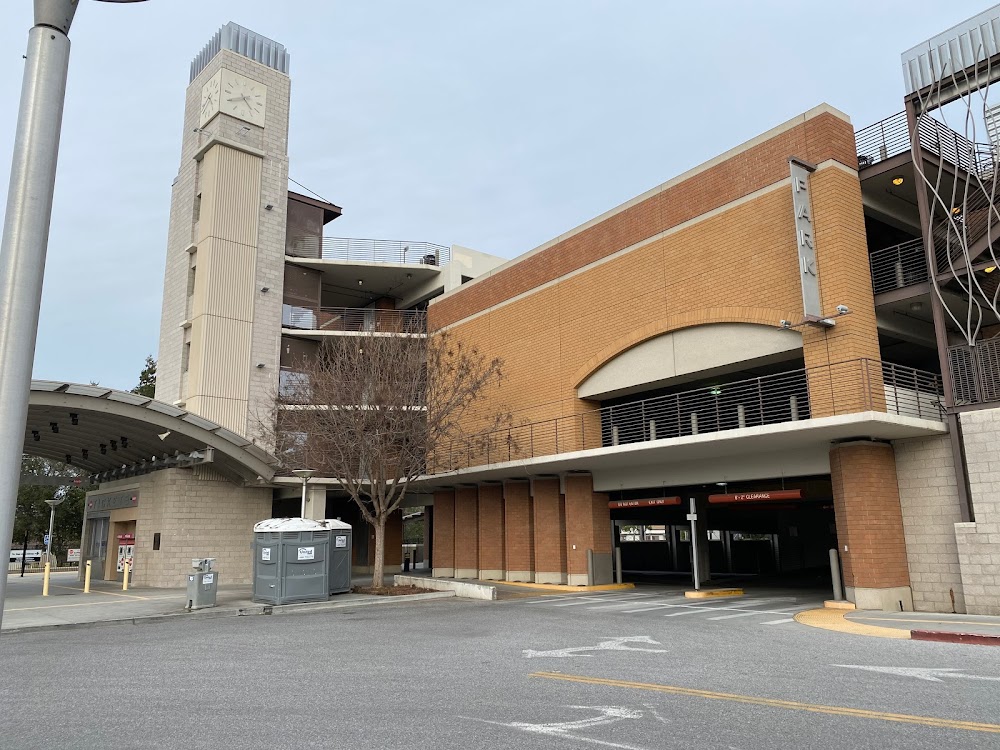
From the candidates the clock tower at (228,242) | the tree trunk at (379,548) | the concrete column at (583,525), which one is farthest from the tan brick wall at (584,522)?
the clock tower at (228,242)

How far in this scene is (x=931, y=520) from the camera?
17.2 metres

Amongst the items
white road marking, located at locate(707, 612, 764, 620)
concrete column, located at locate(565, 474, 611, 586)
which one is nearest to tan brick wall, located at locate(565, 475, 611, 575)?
concrete column, located at locate(565, 474, 611, 586)

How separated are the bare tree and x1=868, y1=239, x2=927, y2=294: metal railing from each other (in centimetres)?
1223

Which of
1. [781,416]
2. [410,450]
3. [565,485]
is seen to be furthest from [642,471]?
[410,450]

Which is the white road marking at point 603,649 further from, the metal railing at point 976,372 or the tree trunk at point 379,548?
the tree trunk at point 379,548

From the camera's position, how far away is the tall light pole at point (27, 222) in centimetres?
332

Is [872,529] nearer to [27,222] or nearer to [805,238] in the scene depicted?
[805,238]

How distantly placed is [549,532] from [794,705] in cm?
1924

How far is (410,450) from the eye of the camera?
24.6 metres

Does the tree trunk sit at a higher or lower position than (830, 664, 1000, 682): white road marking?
higher

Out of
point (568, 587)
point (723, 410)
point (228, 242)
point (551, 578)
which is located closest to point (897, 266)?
point (723, 410)

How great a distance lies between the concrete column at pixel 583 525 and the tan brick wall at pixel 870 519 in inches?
336

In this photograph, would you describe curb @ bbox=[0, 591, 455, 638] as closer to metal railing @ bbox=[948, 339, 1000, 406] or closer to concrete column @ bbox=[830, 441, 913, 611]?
concrete column @ bbox=[830, 441, 913, 611]

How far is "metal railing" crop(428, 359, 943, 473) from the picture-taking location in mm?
A: 17391
